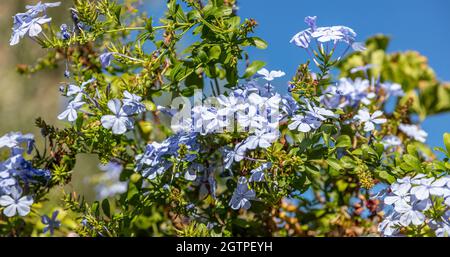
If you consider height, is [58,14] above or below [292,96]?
above

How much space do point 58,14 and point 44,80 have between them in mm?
422

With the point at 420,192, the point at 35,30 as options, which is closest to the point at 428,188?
the point at 420,192

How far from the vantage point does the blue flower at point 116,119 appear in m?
1.36

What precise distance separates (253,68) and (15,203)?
750mm

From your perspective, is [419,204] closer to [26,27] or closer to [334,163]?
[334,163]

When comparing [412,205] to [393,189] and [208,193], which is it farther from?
[208,193]

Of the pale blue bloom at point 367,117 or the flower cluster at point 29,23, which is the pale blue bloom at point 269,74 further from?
the flower cluster at point 29,23

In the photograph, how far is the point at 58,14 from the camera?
3.32 metres

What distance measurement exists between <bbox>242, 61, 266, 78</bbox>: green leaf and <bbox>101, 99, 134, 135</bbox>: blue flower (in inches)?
15.6

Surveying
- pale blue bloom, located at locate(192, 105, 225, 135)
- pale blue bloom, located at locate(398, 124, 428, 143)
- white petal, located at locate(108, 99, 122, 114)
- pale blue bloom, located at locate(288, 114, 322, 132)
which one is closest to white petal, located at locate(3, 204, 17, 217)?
white petal, located at locate(108, 99, 122, 114)

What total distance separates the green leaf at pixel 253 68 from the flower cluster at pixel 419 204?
19.7 inches

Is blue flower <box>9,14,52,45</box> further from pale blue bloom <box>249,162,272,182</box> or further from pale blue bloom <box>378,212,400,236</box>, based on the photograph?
pale blue bloom <box>378,212,400,236</box>

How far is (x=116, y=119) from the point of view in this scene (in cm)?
138
